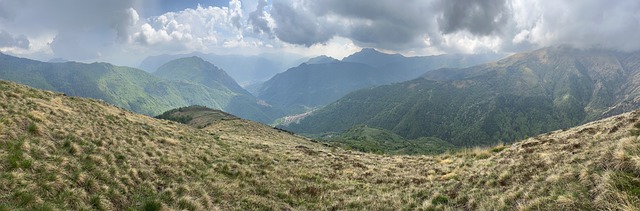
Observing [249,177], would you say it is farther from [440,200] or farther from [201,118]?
[201,118]

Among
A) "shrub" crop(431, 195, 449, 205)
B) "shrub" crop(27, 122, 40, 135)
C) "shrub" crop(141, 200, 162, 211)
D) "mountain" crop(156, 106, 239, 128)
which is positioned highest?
"shrub" crop(27, 122, 40, 135)

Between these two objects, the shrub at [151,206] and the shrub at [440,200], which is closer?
the shrub at [151,206]

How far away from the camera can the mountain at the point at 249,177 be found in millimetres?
10789

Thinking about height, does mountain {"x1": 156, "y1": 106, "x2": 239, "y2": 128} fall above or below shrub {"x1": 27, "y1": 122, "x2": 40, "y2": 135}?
below

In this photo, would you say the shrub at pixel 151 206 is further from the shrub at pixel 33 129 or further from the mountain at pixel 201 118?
the mountain at pixel 201 118

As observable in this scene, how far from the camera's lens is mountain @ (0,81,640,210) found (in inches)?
425

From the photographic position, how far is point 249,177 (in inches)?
829

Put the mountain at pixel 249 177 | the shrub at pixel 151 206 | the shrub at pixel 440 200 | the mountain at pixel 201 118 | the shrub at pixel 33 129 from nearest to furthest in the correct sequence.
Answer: the mountain at pixel 249 177, the shrub at pixel 151 206, the shrub at pixel 440 200, the shrub at pixel 33 129, the mountain at pixel 201 118

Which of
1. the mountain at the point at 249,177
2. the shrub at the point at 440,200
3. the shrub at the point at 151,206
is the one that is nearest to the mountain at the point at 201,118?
the mountain at the point at 249,177

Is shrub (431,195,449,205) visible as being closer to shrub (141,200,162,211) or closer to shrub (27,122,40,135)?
shrub (141,200,162,211)

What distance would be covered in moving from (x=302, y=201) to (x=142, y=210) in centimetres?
842

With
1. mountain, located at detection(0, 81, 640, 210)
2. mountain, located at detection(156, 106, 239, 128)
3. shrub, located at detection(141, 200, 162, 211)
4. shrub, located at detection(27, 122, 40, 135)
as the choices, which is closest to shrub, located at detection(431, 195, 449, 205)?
mountain, located at detection(0, 81, 640, 210)

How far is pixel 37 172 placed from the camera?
12.3 m

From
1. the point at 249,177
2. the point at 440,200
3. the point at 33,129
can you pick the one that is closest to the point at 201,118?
the point at 249,177
